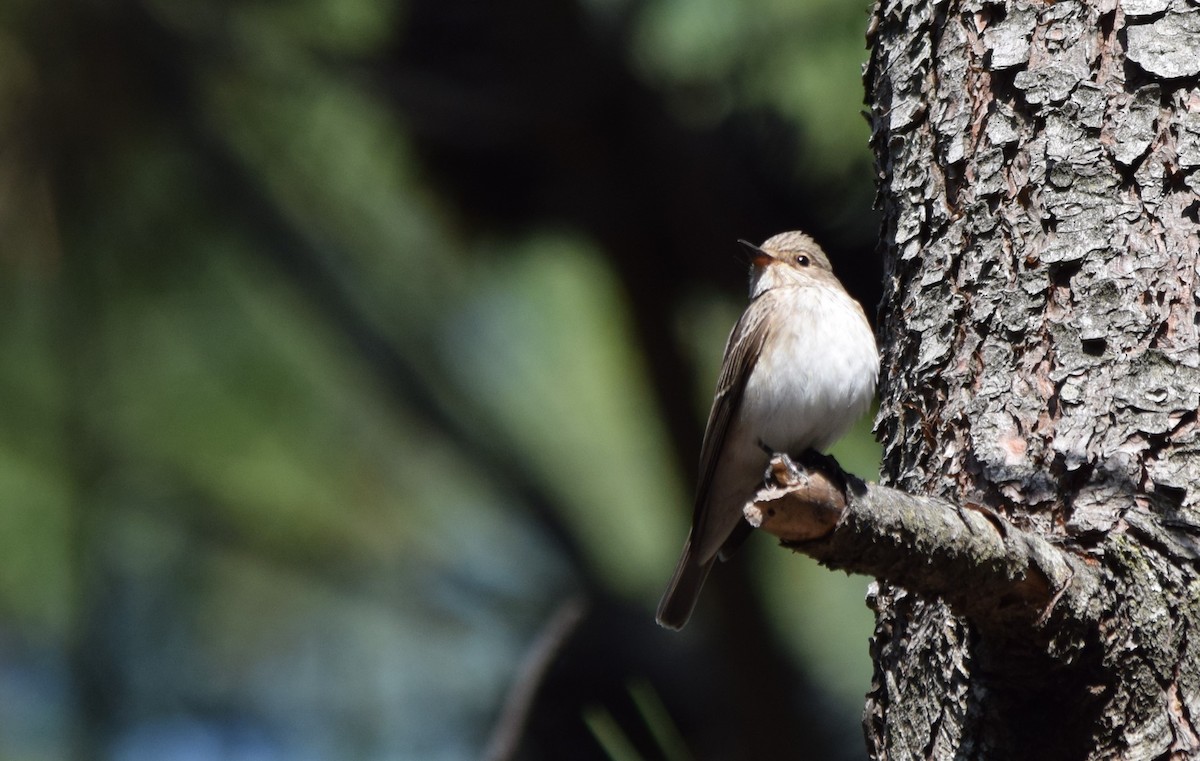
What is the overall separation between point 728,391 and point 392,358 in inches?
63.5

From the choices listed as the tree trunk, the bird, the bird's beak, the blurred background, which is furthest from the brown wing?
the tree trunk

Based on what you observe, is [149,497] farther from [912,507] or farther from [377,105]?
[912,507]

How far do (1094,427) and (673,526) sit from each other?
287cm

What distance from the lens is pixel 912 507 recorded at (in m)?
2.24

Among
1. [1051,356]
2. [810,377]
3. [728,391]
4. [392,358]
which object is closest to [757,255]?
[728,391]

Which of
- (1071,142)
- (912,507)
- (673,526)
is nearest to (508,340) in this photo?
(673,526)

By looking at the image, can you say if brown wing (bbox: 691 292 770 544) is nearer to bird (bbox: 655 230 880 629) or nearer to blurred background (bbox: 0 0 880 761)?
bird (bbox: 655 230 880 629)

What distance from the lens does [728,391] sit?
13.1 feet

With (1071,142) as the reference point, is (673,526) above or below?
below

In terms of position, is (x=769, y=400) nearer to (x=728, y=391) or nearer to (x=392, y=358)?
(x=728, y=391)

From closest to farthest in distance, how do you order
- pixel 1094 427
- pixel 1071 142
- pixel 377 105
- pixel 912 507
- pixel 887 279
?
1. pixel 912 507
2. pixel 1094 427
3. pixel 1071 142
4. pixel 887 279
5. pixel 377 105

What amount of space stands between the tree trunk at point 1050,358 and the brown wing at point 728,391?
2.66 feet

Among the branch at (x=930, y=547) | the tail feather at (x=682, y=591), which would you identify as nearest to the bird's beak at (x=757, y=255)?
the tail feather at (x=682, y=591)

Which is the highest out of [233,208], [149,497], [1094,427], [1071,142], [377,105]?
[1071,142]
